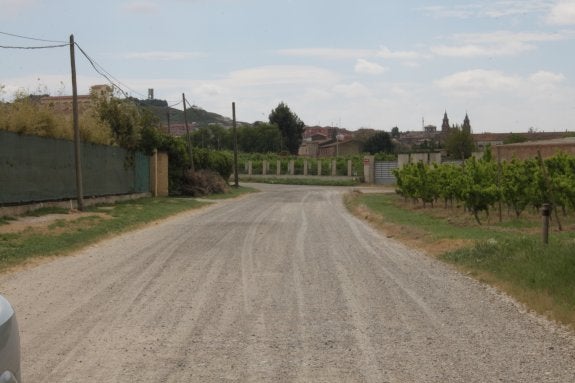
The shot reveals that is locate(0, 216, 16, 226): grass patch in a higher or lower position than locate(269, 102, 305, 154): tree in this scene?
lower

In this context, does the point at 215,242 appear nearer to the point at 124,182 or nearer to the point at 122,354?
the point at 122,354

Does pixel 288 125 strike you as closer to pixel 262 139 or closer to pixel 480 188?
pixel 262 139

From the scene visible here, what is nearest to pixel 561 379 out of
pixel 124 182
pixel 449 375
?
pixel 449 375

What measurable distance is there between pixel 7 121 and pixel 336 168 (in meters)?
67.3

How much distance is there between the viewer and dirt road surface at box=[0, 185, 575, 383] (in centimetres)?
636

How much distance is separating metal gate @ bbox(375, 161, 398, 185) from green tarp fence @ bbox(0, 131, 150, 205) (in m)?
42.3

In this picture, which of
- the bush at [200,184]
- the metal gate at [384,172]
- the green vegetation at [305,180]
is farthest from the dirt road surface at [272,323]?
the green vegetation at [305,180]

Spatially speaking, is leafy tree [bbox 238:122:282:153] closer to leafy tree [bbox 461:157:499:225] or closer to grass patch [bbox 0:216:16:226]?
leafy tree [bbox 461:157:499:225]

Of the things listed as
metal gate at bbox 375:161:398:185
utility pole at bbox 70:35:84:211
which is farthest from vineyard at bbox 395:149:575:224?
metal gate at bbox 375:161:398:185

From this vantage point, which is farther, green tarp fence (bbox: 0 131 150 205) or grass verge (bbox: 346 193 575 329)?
green tarp fence (bbox: 0 131 150 205)

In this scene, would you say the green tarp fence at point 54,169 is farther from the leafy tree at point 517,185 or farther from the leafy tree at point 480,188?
the leafy tree at point 517,185

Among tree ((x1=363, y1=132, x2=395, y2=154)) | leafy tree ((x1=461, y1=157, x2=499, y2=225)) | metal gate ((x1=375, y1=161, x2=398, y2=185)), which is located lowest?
metal gate ((x1=375, y1=161, x2=398, y2=185))

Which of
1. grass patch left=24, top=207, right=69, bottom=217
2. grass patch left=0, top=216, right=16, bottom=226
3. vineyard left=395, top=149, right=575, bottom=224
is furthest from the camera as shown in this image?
vineyard left=395, top=149, right=575, bottom=224

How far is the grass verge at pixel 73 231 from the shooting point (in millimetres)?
15312
